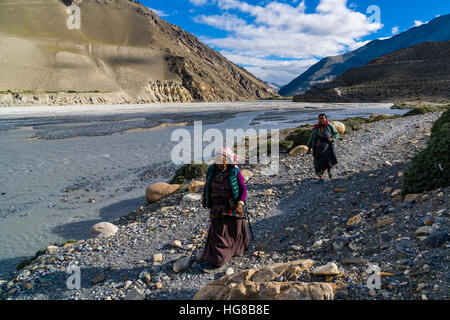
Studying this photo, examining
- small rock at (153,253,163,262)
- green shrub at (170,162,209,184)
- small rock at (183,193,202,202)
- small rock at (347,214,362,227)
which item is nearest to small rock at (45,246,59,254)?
small rock at (153,253,163,262)

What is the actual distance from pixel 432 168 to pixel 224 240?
151 inches

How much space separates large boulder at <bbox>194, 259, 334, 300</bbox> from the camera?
109 inches

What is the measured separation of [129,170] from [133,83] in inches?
3219

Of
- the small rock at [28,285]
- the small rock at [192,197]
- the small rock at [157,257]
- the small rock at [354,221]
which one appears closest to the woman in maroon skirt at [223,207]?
the small rock at [157,257]

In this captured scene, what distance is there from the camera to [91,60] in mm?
95500

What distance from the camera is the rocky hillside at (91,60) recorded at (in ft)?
229

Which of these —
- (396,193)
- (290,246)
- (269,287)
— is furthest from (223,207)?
(396,193)

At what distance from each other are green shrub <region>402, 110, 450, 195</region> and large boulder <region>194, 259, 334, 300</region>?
2.89m

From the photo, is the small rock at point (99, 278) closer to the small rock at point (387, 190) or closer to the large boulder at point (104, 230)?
the large boulder at point (104, 230)

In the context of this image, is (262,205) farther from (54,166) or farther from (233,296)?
(54,166)

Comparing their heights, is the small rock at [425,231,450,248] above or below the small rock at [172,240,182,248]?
above

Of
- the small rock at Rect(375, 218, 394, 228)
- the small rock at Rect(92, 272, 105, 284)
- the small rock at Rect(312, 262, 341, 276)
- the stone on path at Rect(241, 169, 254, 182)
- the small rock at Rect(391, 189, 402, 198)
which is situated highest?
the small rock at Rect(391, 189, 402, 198)

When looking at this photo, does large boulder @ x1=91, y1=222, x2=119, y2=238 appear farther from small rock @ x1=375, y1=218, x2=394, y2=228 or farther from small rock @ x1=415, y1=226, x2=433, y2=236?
small rock @ x1=415, y1=226, x2=433, y2=236
